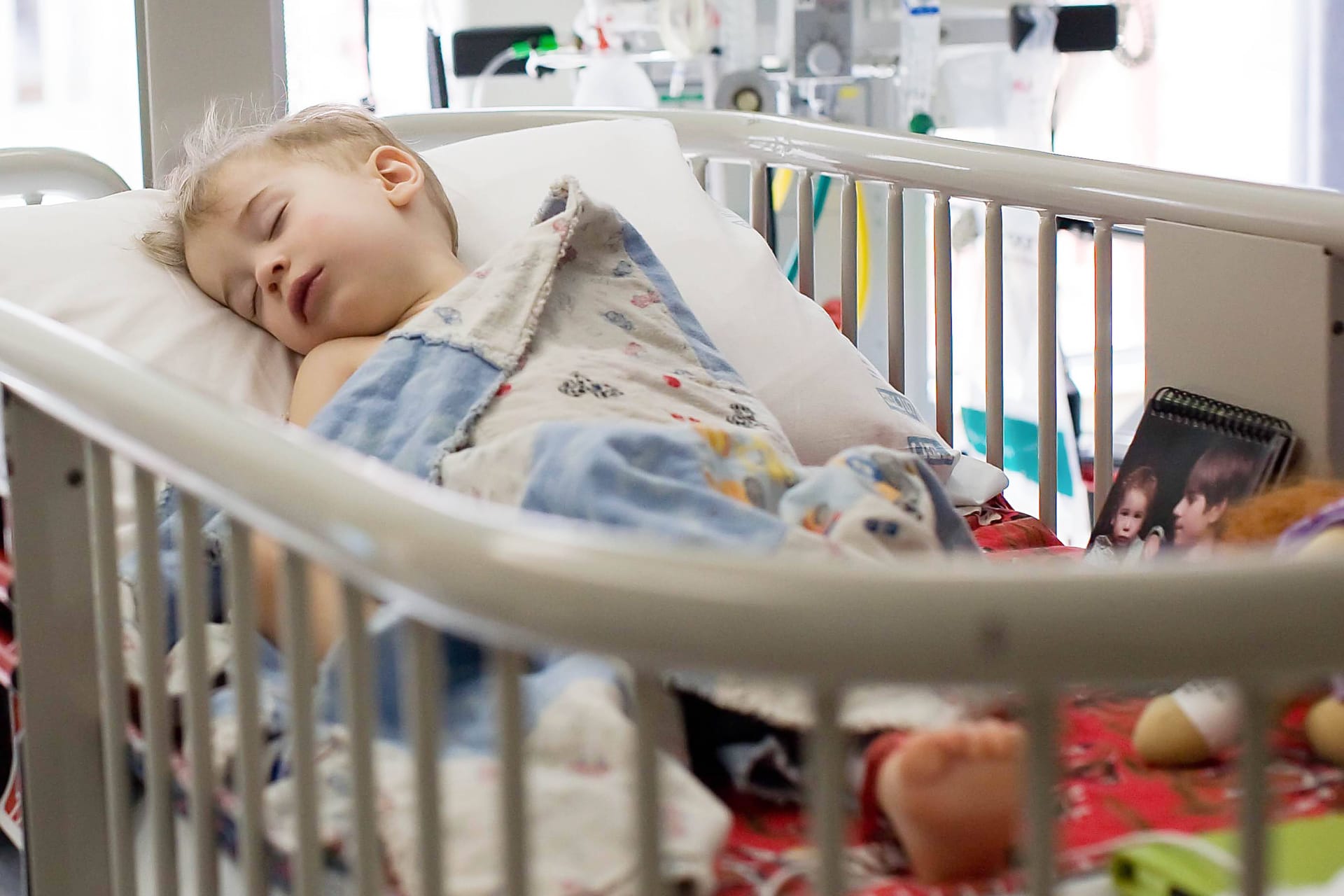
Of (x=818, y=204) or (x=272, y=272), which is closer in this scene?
(x=272, y=272)

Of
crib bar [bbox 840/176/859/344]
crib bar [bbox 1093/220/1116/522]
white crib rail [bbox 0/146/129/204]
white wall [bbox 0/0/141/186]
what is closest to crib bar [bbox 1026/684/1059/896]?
crib bar [bbox 1093/220/1116/522]

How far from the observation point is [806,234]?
142 cm

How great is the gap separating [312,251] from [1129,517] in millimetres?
630

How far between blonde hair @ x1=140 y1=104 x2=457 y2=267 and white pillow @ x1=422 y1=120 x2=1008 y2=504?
6 cm

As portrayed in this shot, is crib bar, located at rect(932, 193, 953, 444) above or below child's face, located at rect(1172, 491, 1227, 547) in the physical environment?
above

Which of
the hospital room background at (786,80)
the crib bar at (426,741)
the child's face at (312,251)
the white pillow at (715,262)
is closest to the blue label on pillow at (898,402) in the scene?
the white pillow at (715,262)

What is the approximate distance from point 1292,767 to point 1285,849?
113 mm

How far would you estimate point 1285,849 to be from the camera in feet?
2.16

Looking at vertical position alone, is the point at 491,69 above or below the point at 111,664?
above

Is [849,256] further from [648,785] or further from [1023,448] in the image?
[1023,448]

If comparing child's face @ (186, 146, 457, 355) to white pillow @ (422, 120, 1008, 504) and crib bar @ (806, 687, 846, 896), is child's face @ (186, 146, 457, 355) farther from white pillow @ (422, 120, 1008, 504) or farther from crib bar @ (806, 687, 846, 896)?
crib bar @ (806, 687, 846, 896)

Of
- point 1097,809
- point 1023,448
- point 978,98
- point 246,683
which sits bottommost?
point 1023,448

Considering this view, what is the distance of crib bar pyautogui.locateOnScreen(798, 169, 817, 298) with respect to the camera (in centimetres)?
141

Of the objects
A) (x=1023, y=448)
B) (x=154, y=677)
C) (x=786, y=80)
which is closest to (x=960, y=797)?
(x=154, y=677)
